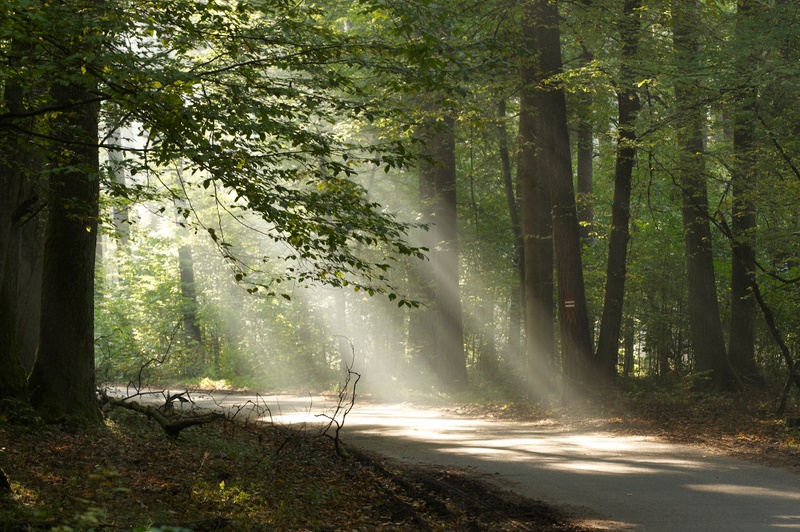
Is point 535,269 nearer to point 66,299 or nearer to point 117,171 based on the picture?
point 117,171

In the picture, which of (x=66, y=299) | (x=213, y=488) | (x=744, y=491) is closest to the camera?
(x=213, y=488)

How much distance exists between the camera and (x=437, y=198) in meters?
25.3

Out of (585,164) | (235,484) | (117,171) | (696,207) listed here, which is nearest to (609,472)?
(235,484)

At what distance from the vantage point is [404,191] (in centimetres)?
3150

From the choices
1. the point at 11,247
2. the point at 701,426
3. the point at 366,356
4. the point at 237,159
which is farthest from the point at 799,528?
the point at 366,356

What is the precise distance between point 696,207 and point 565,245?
3.19 m

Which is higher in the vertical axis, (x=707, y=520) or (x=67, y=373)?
(x=67, y=373)

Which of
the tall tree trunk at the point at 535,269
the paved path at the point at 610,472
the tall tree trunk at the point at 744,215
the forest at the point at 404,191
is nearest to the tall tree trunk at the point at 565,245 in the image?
the forest at the point at 404,191

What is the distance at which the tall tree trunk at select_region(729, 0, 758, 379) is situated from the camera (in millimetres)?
16156

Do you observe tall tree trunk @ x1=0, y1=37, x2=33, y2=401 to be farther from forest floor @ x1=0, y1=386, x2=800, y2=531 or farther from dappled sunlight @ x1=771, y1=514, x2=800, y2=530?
dappled sunlight @ x1=771, y1=514, x2=800, y2=530

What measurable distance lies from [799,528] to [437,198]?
60.5ft

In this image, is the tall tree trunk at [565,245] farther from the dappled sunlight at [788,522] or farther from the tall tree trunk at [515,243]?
the dappled sunlight at [788,522]

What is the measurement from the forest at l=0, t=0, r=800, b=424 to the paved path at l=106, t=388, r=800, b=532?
124 inches

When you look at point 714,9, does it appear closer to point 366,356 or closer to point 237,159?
point 237,159
